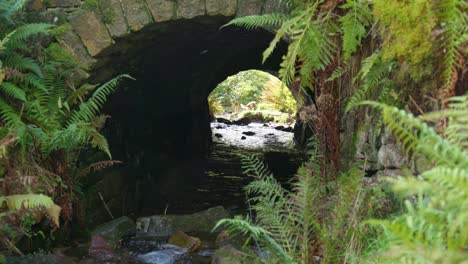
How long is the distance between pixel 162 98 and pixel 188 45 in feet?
6.40

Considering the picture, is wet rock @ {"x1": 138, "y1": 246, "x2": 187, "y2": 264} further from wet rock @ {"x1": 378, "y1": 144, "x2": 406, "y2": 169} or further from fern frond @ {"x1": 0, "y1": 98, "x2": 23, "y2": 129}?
wet rock @ {"x1": 378, "y1": 144, "x2": 406, "y2": 169}

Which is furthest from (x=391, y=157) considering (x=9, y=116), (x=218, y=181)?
(x=218, y=181)

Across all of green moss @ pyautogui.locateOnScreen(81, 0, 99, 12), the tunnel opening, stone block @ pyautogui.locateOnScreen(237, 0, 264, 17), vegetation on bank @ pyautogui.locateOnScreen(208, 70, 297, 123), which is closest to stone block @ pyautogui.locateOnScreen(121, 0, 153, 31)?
the tunnel opening

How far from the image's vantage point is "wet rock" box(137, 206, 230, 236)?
6246 millimetres

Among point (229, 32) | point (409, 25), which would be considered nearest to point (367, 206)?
point (409, 25)

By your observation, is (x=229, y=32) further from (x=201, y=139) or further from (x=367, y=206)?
(x=201, y=139)

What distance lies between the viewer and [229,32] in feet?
24.5

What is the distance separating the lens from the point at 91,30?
527cm

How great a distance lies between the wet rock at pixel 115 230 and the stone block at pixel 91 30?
2.01m

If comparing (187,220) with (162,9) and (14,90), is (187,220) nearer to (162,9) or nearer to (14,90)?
(162,9)

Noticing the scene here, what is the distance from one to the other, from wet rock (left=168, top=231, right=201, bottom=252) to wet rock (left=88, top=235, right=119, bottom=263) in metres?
0.69

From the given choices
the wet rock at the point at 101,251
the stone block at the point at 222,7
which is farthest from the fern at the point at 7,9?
the wet rock at the point at 101,251

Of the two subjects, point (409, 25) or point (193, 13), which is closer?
point (409, 25)

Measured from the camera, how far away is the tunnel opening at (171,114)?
251 inches
